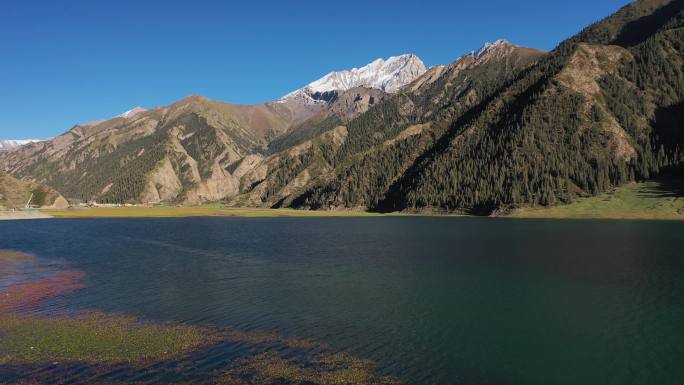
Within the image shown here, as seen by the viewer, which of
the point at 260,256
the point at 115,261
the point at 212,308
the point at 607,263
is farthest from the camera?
the point at 260,256

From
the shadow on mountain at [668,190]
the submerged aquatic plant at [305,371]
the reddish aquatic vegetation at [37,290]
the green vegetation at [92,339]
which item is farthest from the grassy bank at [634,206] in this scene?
the reddish aquatic vegetation at [37,290]

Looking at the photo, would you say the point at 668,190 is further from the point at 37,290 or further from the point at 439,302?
the point at 37,290

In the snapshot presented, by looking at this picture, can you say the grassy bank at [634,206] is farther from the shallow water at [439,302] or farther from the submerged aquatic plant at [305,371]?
the submerged aquatic plant at [305,371]

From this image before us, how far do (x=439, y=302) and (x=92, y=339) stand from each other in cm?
3205

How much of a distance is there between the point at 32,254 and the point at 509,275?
9100 centimetres

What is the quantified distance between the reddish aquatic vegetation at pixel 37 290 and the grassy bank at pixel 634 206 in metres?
185

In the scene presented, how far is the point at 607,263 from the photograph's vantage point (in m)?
68.2

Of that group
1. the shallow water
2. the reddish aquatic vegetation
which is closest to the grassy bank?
the shallow water

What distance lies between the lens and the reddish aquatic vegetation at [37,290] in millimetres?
Result: 46562

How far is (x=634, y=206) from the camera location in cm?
18012

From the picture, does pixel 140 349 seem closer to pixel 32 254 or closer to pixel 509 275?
pixel 509 275

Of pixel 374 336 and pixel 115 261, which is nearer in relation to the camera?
pixel 374 336

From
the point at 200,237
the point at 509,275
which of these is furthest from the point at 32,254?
the point at 509,275

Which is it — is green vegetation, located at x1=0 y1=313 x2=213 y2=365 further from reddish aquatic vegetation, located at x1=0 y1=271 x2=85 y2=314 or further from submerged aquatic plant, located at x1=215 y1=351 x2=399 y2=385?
reddish aquatic vegetation, located at x1=0 y1=271 x2=85 y2=314
